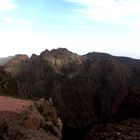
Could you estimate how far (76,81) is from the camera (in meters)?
124

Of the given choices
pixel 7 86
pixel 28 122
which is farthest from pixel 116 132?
pixel 7 86

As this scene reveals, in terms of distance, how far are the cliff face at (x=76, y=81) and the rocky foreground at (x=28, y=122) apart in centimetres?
7504

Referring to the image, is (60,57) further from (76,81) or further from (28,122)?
(28,122)

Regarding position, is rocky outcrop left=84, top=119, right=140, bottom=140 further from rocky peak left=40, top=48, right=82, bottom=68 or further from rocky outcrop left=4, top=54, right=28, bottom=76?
rocky peak left=40, top=48, right=82, bottom=68

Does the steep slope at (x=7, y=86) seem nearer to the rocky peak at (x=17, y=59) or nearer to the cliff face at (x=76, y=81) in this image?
the cliff face at (x=76, y=81)

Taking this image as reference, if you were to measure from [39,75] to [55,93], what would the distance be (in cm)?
1496

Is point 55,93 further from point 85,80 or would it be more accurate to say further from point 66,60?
point 66,60

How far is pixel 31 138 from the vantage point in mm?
14547

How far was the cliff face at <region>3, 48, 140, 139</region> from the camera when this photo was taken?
113 m

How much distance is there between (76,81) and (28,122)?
10511 centimetres

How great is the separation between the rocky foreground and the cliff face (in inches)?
2954

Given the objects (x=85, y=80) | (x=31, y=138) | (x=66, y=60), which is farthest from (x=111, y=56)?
(x=31, y=138)

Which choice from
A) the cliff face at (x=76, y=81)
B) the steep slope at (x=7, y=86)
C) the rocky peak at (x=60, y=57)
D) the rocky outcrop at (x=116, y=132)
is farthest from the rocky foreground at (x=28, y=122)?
the rocky peak at (x=60, y=57)

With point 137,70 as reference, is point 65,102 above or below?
below
